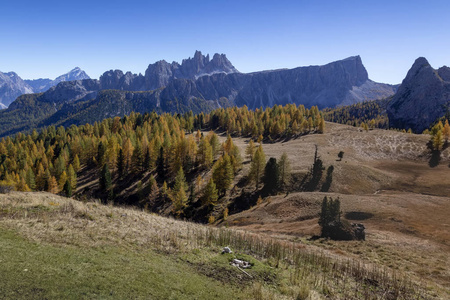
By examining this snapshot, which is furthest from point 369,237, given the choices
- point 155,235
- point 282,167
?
point 282,167

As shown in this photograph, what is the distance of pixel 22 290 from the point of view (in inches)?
364

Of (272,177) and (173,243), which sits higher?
(173,243)

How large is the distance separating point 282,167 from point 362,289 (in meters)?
59.4

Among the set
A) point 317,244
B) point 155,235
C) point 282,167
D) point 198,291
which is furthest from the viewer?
point 282,167

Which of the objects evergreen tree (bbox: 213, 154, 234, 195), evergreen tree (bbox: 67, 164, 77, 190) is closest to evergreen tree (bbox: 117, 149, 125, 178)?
evergreen tree (bbox: 67, 164, 77, 190)

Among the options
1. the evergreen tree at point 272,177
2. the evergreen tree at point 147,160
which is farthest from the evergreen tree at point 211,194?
the evergreen tree at point 147,160

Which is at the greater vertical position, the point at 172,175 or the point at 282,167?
the point at 282,167

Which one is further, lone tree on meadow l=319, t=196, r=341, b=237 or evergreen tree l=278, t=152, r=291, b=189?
evergreen tree l=278, t=152, r=291, b=189

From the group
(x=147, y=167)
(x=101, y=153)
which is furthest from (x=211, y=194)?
(x=101, y=153)

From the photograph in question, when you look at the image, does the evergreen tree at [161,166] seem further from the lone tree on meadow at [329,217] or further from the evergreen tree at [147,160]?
the lone tree on meadow at [329,217]

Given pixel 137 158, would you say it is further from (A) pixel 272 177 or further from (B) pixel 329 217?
(B) pixel 329 217

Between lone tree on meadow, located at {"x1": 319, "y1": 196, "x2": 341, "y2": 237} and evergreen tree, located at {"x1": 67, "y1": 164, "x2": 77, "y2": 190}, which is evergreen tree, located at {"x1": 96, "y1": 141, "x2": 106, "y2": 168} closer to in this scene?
evergreen tree, located at {"x1": 67, "y1": 164, "x2": 77, "y2": 190}

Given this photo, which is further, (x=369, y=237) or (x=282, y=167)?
(x=282, y=167)

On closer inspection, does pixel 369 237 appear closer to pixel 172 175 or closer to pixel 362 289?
pixel 362 289
